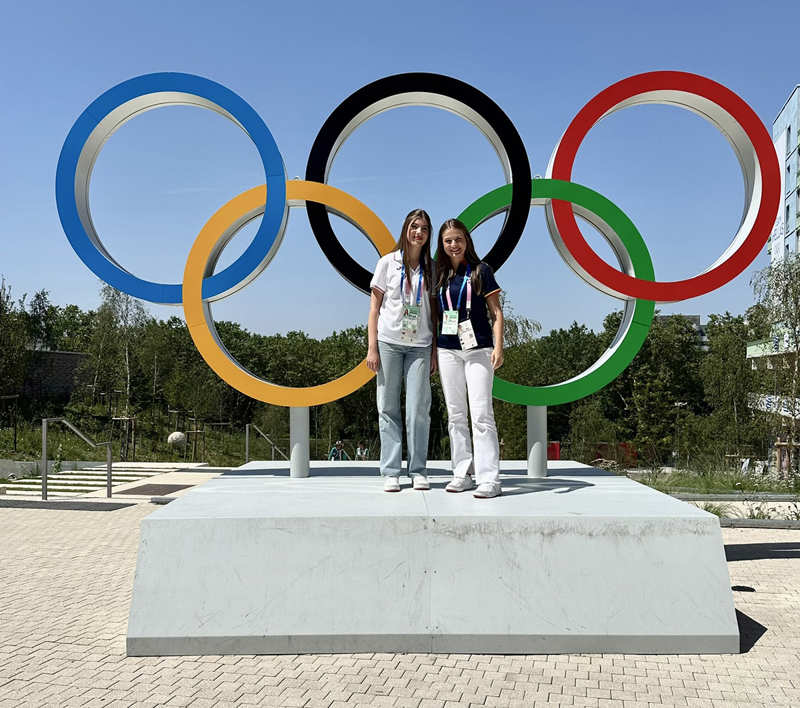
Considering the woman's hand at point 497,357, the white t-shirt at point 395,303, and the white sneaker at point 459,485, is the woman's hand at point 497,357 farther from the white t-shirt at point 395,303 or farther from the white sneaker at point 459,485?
the white sneaker at point 459,485

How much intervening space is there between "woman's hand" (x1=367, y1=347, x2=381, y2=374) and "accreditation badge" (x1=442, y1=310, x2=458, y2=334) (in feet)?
1.76

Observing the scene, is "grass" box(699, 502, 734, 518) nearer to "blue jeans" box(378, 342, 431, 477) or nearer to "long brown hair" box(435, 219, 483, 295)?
"blue jeans" box(378, 342, 431, 477)

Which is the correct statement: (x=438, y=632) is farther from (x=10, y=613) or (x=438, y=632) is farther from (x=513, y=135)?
(x=513, y=135)

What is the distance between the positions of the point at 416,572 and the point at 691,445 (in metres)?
33.9

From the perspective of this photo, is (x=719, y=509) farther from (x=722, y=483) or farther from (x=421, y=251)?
(x=421, y=251)

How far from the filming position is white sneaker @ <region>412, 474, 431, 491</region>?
215 inches

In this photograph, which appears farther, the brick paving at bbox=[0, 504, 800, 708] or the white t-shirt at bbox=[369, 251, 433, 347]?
the white t-shirt at bbox=[369, 251, 433, 347]

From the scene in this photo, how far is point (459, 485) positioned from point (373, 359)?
1.09 meters

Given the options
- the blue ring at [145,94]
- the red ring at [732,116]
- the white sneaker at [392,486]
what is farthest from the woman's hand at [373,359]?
the red ring at [732,116]

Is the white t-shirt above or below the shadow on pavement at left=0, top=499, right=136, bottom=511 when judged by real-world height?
above

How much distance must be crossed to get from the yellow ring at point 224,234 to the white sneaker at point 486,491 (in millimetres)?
1461

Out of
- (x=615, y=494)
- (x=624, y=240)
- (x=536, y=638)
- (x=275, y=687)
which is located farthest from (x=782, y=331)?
(x=275, y=687)

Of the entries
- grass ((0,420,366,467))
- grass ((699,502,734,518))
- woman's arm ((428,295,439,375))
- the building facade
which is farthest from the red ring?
the building facade

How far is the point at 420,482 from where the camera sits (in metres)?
5.50
